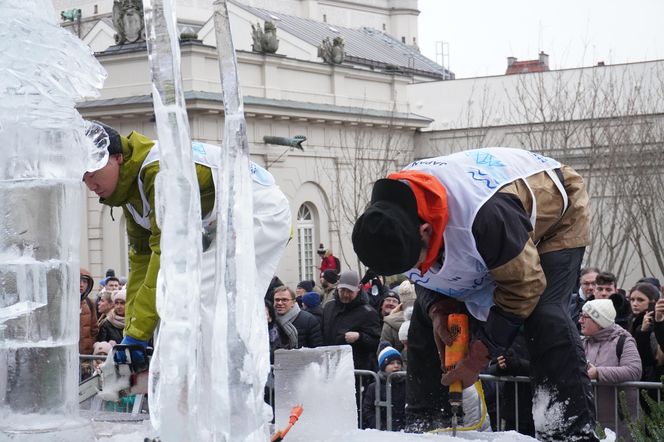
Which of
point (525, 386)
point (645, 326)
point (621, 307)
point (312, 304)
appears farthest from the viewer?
point (312, 304)

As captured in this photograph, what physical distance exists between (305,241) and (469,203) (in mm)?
25283

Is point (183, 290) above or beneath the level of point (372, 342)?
above

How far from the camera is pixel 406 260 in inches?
206

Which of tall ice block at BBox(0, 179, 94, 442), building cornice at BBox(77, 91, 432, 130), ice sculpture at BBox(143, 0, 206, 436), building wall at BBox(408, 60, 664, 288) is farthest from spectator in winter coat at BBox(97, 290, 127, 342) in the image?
building wall at BBox(408, 60, 664, 288)

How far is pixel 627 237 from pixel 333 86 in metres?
8.58

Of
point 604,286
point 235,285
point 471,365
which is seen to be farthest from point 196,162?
point 604,286

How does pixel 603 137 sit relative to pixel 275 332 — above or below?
above

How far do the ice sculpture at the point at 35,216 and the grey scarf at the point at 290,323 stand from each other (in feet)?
17.9

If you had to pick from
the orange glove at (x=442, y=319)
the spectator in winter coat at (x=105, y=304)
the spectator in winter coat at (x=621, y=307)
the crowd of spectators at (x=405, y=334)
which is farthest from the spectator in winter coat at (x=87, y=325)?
the orange glove at (x=442, y=319)

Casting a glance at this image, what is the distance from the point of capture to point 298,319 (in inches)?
425

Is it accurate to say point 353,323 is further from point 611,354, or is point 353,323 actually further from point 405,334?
point 611,354

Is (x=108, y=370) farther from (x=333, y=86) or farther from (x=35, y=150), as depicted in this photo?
(x=333, y=86)

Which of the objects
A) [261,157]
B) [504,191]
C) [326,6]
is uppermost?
[326,6]

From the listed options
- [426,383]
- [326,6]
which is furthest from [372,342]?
[326,6]
